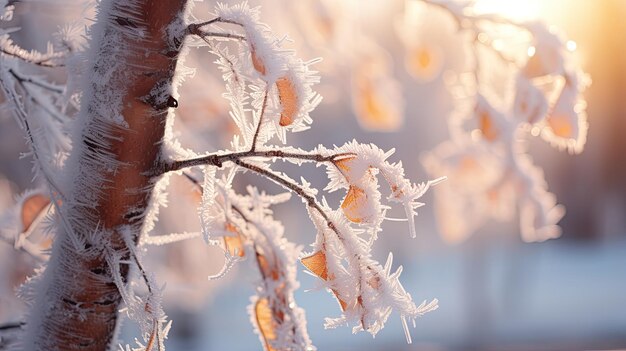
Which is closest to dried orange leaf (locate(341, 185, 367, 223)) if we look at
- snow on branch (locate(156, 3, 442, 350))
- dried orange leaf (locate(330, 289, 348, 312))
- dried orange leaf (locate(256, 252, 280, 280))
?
snow on branch (locate(156, 3, 442, 350))

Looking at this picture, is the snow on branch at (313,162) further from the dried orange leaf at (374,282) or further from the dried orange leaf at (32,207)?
the dried orange leaf at (32,207)

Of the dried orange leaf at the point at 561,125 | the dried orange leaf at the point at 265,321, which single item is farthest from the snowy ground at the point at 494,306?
the dried orange leaf at the point at 265,321

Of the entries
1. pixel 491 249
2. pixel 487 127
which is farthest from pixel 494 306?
pixel 487 127

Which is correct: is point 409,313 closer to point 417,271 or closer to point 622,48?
point 622,48

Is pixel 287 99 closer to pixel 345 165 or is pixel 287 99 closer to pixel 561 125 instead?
pixel 345 165

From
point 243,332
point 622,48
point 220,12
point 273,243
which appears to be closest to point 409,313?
point 273,243

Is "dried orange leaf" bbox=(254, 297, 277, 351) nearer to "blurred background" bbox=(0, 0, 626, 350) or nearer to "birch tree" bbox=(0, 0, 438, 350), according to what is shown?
"birch tree" bbox=(0, 0, 438, 350)
